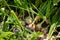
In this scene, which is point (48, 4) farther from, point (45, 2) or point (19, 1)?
point (19, 1)

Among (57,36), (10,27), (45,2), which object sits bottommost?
(57,36)

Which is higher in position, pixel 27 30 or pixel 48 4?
pixel 48 4

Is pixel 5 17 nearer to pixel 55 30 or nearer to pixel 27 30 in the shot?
pixel 27 30

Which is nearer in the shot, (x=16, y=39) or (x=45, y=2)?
(x=16, y=39)

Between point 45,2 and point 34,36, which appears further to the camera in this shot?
point 45,2

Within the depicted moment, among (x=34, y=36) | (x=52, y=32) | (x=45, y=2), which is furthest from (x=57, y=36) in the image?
(x=45, y=2)

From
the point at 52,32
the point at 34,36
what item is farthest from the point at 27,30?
the point at 52,32

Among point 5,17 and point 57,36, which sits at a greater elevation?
point 5,17
